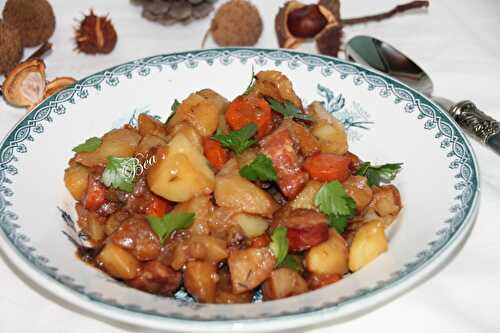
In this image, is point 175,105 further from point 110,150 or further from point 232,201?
point 232,201

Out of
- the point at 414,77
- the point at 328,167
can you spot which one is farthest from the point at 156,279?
the point at 414,77

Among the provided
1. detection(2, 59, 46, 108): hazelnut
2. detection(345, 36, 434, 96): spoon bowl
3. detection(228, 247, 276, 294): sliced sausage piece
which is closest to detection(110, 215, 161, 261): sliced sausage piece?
detection(228, 247, 276, 294): sliced sausage piece

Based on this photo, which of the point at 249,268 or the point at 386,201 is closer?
the point at 249,268

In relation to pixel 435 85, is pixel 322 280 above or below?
above

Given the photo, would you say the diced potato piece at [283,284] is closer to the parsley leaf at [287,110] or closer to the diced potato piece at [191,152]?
the diced potato piece at [191,152]

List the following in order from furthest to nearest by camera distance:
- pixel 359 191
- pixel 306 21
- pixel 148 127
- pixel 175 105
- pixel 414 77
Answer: pixel 306 21 < pixel 414 77 < pixel 175 105 < pixel 148 127 < pixel 359 191

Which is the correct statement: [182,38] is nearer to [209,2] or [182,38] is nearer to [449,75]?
[209,2]
